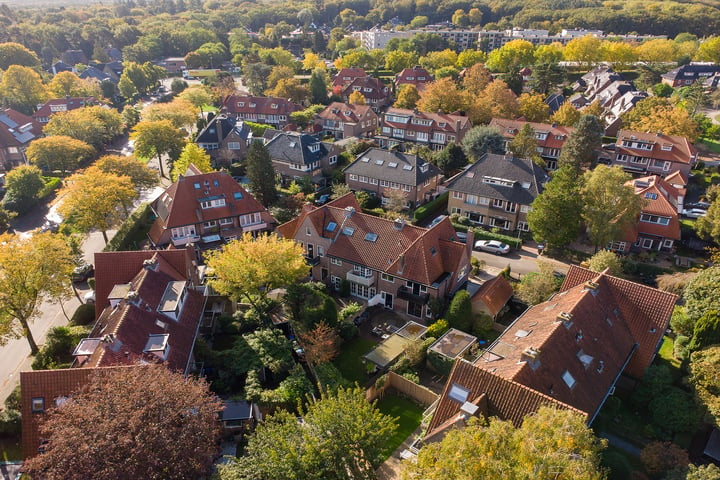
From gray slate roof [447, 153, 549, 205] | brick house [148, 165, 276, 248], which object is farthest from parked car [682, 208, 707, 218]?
brick house [148, 165, 276, 248]

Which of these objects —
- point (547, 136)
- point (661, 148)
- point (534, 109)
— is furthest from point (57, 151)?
point (661, 148)

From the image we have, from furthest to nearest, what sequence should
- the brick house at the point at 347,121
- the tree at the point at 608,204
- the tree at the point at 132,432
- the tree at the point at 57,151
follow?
the brick house at the point at 347,121 → the tree at the point at 57,151 → the tree at the point at 608,204 → the tree at the point at 132,432

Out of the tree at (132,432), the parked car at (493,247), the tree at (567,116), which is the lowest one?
the parked car at (493,247)

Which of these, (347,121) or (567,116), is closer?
(567,116)

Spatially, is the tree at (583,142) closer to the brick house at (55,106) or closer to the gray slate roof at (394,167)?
the gray slate roof at (394,167)

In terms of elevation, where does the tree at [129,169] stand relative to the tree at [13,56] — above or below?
below

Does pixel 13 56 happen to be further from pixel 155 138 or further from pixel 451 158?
pixel 451 158

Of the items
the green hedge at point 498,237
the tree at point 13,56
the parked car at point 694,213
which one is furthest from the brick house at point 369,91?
the tree at point 13,56
